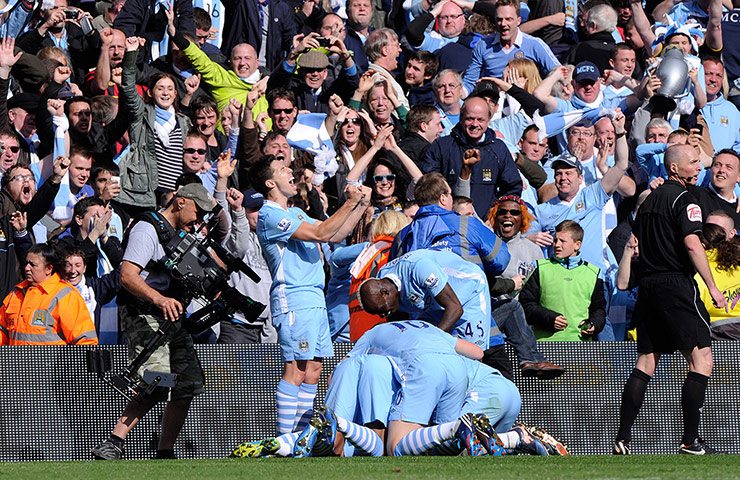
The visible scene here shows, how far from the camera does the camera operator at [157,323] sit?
8641 mm

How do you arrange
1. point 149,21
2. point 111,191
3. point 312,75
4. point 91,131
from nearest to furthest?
point 111,191, point 91,131, point 312,75, point 149,21

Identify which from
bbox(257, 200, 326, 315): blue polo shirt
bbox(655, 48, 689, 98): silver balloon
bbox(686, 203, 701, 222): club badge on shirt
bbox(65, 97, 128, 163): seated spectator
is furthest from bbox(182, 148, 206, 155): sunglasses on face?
bbox(655, 48, 689, 98): silver balloon

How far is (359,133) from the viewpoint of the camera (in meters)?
12.1

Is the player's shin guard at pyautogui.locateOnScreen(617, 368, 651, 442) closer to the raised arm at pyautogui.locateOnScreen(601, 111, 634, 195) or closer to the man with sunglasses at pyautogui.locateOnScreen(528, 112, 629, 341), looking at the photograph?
the man with sunglasses at pyautogui.locateOnScreen(528, 112, 629, 341)

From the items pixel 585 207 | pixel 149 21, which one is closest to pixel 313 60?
pixel 149 21

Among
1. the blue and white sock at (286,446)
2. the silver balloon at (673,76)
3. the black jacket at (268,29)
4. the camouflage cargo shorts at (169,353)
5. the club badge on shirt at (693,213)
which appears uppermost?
the black jacket at (268,29)

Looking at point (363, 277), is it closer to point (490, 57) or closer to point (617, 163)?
point (617, 163)

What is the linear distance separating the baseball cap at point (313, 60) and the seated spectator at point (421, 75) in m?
1.11

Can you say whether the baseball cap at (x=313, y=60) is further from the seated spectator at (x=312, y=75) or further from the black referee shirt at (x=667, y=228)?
the black referee shirt at (x=667, y=228)

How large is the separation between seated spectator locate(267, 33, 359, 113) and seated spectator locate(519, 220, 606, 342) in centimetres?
366

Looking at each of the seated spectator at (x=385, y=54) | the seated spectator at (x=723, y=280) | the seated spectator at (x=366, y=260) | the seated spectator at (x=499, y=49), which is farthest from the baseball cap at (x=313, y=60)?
the seated spectator at (x=723, y=280)

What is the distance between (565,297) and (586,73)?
13.0 ft

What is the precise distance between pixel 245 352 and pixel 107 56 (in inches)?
168

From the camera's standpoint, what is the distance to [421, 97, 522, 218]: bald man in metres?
11.4
